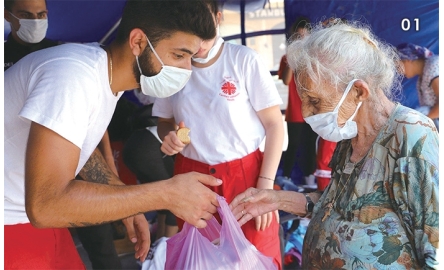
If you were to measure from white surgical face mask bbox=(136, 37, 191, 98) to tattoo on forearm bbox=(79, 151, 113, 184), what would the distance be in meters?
0.44

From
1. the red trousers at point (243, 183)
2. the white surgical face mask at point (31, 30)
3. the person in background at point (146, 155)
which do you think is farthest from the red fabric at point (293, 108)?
the red trousers at point (243, 183)

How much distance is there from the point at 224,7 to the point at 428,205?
12.8ft

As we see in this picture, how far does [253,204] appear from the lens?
2.23m

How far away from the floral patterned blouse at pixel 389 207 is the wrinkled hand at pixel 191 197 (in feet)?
1.38

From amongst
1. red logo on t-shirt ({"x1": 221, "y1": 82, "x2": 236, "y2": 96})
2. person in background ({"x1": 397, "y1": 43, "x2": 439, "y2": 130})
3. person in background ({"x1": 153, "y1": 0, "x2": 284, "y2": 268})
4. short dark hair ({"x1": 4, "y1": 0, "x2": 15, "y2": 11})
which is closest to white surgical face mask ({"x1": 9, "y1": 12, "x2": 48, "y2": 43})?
short dark hair ({"x1": 4, "y1": 0, "x2": 15, "y2": 11})

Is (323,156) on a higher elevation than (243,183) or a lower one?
lower

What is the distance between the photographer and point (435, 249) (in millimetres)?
1655

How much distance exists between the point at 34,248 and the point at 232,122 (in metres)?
1.07

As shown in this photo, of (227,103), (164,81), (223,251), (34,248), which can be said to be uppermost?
(164,81)

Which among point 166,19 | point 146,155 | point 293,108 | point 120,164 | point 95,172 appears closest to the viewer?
point 166,19

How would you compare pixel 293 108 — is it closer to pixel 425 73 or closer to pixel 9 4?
pixel 425 73

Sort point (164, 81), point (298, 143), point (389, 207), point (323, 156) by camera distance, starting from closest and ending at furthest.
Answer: point (389, 207) → point (164, 81) → point (323, 156) → point (298, 143)

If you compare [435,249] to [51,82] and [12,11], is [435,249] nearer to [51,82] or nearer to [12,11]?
[51,82]

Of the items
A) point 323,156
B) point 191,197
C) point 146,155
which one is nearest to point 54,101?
point 191,197
